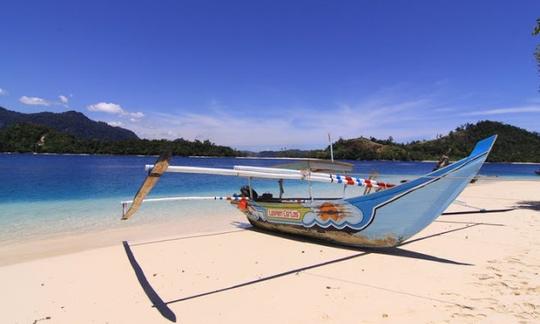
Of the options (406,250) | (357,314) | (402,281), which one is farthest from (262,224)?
(357,314)

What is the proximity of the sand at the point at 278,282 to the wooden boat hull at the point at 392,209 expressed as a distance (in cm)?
33

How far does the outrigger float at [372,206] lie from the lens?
5730 millimetres

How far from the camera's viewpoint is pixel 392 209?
607cm

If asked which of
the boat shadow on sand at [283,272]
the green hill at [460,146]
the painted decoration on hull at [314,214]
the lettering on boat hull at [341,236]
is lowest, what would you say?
the boat shadow on sand at [283,272]

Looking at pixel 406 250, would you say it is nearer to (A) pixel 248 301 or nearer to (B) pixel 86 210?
(A) pixel 248 301

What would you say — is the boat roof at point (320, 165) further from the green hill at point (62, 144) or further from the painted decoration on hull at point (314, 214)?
the green hill at point (62, 144)

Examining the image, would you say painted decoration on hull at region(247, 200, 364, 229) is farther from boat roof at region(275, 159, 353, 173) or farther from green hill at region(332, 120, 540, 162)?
green hill at region(332, 120, 540, 162)

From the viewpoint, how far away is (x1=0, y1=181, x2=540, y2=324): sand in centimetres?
405

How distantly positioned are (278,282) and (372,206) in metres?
2.19

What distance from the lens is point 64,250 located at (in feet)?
24.7

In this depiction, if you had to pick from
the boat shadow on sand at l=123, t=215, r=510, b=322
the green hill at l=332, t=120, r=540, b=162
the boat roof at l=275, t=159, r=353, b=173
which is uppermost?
the green hill at l=332, t=120, r=540, b=162

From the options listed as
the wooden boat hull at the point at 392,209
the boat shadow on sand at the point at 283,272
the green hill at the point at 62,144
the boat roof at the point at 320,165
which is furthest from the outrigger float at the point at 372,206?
the green hill at the point at 62,144

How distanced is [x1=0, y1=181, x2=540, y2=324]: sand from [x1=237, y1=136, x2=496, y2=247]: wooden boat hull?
0.33 m

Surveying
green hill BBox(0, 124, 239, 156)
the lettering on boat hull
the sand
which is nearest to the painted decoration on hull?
the lettering on boat hull
